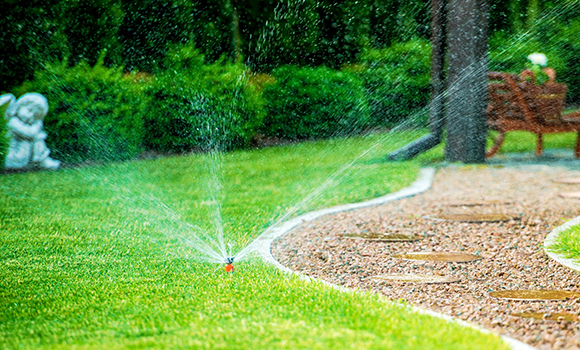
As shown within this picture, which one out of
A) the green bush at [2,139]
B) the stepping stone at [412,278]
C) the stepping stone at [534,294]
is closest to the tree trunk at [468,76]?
the stepping stone at [412,278]

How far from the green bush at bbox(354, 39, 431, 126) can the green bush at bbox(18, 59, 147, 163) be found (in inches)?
196

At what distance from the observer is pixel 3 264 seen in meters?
4.10

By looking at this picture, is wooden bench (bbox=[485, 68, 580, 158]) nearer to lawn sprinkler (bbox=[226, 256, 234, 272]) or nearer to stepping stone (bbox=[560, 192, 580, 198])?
stepping stone (bbox=[560, 192, 580, 198])

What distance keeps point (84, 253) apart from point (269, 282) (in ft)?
4.97

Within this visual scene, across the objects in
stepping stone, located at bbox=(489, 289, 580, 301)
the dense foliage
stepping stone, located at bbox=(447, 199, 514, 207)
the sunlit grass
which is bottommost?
stepping stone, located at bbox=(447, 199, 514, 207)

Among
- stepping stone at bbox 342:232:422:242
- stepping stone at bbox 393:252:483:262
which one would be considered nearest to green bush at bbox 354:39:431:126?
stepping stone at bbox 342:232:422:242

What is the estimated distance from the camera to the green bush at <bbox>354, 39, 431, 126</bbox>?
13.4 meters

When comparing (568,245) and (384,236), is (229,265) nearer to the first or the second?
(384,236)

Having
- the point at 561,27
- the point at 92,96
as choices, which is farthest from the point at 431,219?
the point at 561,27

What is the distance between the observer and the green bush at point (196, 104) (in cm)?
1041

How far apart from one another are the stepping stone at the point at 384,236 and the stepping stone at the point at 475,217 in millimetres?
733

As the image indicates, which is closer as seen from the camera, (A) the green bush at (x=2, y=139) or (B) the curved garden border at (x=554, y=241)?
(B) the curved garden border at (x=554, y=241)

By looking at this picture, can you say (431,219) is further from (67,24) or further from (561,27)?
(561,27)

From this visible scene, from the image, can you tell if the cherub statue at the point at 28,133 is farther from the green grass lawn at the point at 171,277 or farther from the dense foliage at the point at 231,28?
the dense foliage at the point at 231,28
